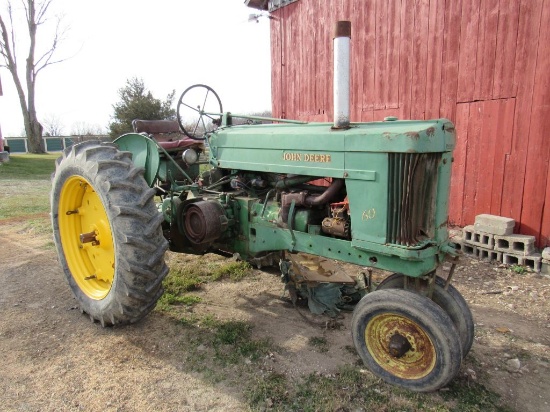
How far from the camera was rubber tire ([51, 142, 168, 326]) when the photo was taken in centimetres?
283

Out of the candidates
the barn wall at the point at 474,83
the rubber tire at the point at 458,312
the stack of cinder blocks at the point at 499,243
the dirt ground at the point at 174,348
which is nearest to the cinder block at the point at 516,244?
the stack of cinder blocks at the point at 499,243

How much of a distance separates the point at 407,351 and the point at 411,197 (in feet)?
2.98

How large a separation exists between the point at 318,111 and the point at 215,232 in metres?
4.85

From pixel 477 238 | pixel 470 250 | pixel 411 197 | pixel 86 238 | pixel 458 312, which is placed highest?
pixel 411 197

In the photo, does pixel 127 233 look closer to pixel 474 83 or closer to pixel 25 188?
pixel 474 83

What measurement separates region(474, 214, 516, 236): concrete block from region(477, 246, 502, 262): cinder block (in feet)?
0.72

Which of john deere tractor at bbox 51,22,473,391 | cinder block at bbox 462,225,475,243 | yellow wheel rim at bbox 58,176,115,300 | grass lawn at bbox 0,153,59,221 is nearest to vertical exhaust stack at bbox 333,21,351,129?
john deere tractor at bbox 51,22,473,391

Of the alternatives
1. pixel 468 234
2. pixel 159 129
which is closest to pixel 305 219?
pixel 159 129

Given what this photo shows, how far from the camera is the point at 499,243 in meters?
4.88

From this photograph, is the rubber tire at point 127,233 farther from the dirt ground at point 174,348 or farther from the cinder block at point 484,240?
the cinder block at point 484,240

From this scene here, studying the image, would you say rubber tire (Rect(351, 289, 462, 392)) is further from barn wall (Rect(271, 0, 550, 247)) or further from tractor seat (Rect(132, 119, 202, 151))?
barn wall (Rect(271, 0, 550, 247))

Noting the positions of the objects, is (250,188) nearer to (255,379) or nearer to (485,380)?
(255,379)

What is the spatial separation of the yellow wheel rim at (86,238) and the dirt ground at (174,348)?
0.31 m

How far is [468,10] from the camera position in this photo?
5234 millimetres
